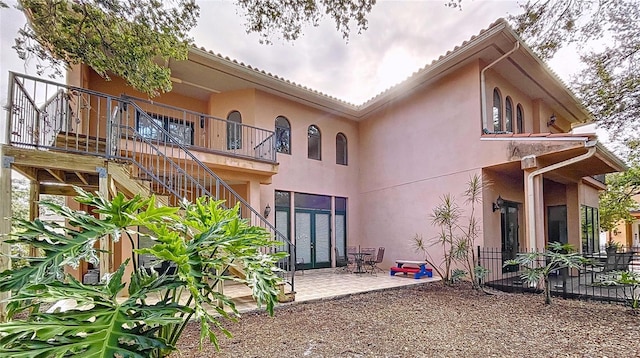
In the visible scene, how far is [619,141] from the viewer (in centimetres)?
1079

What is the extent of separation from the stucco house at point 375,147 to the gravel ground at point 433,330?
2469 mm

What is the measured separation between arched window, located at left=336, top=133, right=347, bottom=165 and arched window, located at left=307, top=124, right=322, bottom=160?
970mm

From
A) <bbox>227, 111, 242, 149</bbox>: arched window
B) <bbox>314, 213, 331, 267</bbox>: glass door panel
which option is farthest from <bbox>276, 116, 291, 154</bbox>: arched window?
<bbox>314, 213, 331, 267</bbox>: glass door panel

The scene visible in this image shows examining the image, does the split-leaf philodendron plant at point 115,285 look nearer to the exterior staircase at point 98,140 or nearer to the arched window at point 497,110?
the exterior staircase at point 98,140

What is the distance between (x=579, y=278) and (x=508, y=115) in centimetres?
462

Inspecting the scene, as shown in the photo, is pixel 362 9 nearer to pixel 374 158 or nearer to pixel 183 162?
pixel 183 162

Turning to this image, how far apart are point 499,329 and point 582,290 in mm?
4258

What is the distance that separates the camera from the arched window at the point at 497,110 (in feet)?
30.1

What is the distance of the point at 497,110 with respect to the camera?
9289mm

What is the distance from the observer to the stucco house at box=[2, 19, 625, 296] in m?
7.61

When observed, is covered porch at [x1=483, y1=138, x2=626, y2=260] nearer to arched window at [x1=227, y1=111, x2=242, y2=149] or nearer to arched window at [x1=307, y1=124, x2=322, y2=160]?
arched window at [x1=307, y1=124, x2=322, y2=160]

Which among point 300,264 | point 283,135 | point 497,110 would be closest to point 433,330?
point 300,264

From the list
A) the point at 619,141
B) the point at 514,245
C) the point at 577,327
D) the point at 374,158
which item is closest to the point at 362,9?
the point at 577,327

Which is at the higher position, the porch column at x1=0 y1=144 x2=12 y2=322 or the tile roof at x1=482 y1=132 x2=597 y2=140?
the tile roof at x1=482 y1=132 x2=597 y2=140
